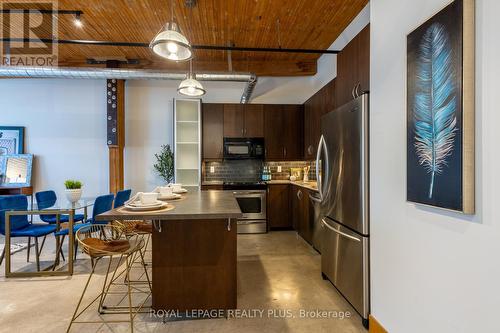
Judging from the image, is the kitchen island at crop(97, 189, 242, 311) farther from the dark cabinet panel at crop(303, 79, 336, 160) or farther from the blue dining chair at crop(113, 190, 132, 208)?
the dark cabinet panel at crop(303, 79, 336, 160)

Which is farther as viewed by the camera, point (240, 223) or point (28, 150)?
point (28, 150)

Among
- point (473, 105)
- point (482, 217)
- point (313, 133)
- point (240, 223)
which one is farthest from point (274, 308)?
point (313, 133)

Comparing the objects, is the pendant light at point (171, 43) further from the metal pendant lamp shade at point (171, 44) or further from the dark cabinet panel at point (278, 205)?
the dark cabinet panel at point (278, 205)

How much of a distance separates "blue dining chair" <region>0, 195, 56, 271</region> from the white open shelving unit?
230 cm

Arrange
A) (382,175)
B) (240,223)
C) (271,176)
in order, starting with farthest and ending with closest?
(271,176) → (240,223) → (382,175)

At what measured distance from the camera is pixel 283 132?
204 inches

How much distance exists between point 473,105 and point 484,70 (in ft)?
0.51

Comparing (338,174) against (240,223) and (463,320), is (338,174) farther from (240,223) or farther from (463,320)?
(240,223)

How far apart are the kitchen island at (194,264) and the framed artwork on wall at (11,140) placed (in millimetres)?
4857

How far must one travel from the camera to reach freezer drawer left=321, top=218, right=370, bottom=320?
209 centimetres

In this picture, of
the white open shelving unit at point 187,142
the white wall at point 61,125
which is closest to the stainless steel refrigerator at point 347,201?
the white open shelving unit at point 187,142

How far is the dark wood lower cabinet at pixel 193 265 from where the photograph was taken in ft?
7.05

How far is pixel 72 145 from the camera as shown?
17.2 ft

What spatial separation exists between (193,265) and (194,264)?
12 millimetres
